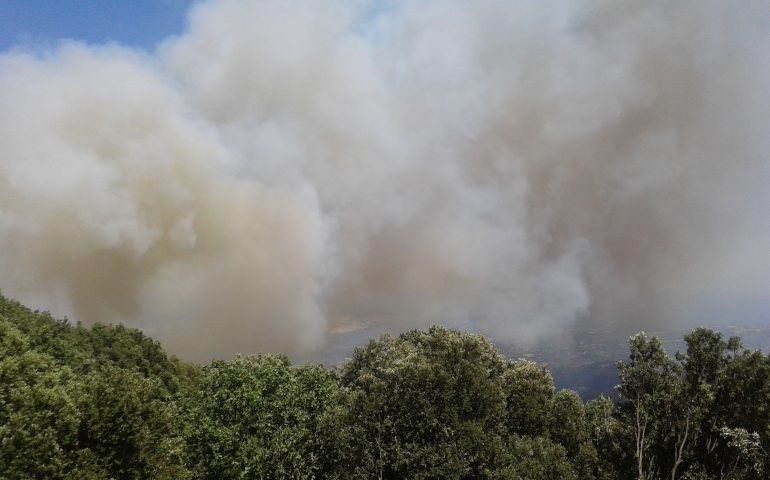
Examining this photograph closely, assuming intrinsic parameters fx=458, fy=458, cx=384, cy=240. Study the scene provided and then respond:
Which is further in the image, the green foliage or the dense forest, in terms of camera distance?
the green foliage

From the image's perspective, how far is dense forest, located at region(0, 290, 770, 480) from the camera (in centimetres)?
2561

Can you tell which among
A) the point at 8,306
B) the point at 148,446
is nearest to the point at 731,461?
the point at 148,446

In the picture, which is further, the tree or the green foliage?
the green foliage

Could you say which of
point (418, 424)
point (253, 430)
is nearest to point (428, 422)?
point (418, 424)

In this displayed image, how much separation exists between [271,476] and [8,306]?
6064 centimetres

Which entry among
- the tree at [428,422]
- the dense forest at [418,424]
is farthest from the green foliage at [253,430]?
the tree at [428,422]

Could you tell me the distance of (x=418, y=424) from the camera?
30484 millimetres

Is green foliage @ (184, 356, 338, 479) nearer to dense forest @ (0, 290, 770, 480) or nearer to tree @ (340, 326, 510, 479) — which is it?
dense forest @ (0, 290, 770, 480)

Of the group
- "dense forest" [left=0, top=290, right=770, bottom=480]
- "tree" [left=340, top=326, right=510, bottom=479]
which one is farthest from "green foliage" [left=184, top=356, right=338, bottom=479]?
"tree" [left=340, top=326, right=510, bottom=479]

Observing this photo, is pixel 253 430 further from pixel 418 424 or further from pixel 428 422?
pixel 428 422

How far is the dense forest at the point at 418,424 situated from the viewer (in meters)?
25.6

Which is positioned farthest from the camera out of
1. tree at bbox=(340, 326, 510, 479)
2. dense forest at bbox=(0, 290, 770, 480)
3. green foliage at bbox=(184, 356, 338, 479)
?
green foliage at bbox=(184, 356, 338, 479)

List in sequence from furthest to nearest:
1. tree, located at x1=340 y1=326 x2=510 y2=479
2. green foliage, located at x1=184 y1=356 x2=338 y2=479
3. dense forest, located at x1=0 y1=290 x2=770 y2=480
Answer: green foliage, located at x1=184 y1=356 x2=338 y2=479, tree, located at x1=340 y1=326 x2=510 y2=479, dense forest, located at x1=0 y1=290 x2=770 y2=480

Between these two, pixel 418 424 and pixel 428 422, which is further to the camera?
pixel 418 424
